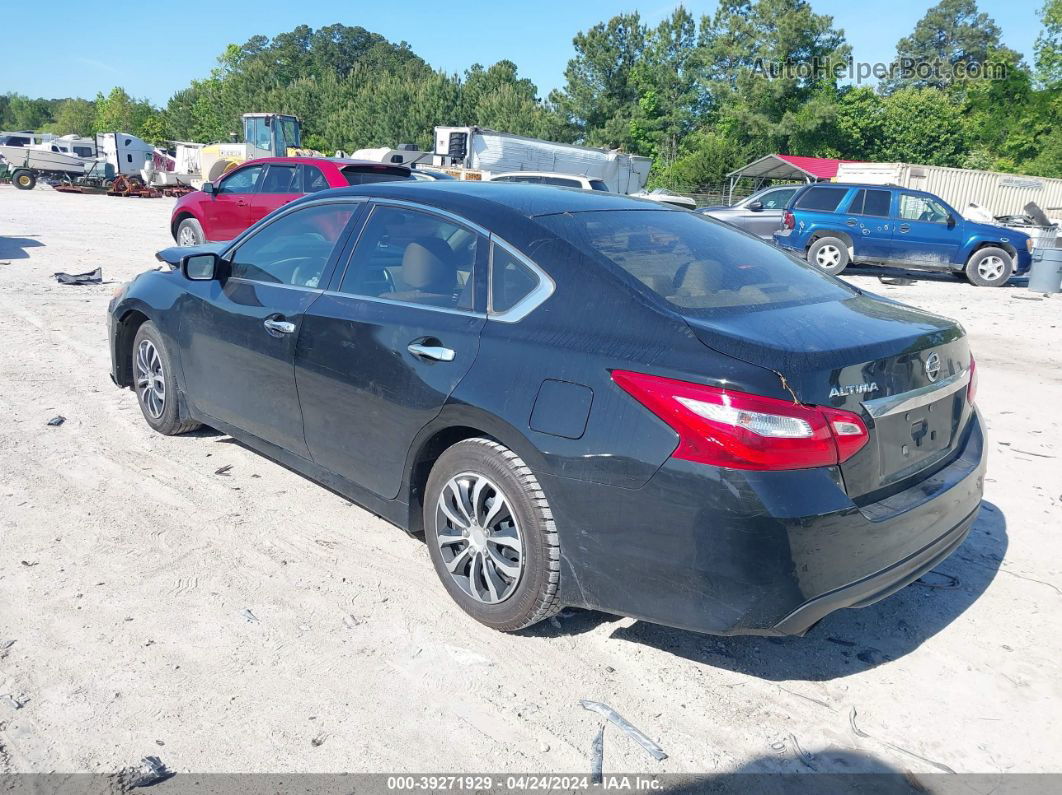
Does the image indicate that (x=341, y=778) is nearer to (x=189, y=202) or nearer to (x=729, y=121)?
(x=189, y=202)

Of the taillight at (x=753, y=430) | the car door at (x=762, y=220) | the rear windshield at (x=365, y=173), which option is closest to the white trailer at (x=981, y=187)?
the car door at (x=762, y=220)

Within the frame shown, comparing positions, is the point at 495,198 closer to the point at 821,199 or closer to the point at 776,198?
the point at 821,199

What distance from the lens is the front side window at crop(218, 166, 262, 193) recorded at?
12.9 meters

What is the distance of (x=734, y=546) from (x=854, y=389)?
0.64 m

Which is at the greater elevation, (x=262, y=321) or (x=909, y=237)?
(x=909, y=237)

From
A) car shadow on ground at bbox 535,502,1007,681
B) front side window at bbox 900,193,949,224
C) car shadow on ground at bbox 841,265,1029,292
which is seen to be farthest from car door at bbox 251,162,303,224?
front side window at bbox 900,193,949,224

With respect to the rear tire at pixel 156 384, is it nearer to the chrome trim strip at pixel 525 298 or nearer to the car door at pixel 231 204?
the chrome trim strip at pixel 525 298

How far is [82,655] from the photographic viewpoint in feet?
9.59

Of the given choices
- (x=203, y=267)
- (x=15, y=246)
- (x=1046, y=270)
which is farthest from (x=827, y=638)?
(x=15, y=246)

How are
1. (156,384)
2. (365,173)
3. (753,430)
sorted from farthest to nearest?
1. (365,173)
2. (156,384)
3. (753,430)

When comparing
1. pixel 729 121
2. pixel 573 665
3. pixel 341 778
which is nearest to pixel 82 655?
pixel 341 778

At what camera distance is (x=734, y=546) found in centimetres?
244

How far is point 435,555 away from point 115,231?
62.6ft

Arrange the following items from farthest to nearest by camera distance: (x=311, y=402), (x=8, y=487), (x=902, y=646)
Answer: (x=8, y=487) → (x=311, y=402) → (x=902, y=646)
